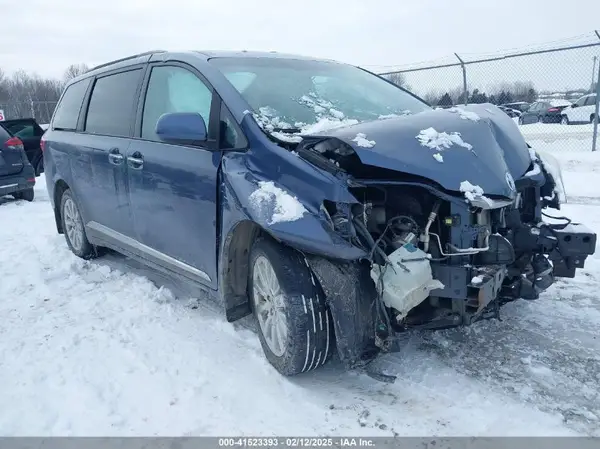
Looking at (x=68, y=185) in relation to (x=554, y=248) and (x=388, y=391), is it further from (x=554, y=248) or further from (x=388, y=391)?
(x=554, y=248)

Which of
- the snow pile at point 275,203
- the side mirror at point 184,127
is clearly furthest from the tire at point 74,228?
the snow pile at point 275,203

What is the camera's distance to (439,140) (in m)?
2.72

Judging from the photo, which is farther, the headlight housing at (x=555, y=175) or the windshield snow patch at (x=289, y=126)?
the headlight housing at (x=555, y=175)

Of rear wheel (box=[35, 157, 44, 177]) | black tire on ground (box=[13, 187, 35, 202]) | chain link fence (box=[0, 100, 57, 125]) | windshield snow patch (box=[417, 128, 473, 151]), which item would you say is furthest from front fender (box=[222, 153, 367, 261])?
chain link fence (box=[0, 100, 57, 125])

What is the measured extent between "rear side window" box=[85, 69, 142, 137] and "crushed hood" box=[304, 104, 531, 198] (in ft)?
6.68

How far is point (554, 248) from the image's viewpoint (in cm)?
306

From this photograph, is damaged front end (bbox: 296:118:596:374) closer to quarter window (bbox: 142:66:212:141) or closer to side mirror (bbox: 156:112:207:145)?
side mirror (bbox: 156:112:207:145)

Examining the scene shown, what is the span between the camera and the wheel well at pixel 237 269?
3.06 m

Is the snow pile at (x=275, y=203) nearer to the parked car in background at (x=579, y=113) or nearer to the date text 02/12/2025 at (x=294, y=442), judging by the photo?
the date text 02/12/2025 at (x=294, y=442)

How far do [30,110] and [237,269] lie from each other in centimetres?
2990

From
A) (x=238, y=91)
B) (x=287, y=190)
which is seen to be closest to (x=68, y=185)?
(x=238, y=91)

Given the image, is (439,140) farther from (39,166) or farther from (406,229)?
(39,166)

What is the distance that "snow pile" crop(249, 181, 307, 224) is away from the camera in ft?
8.56

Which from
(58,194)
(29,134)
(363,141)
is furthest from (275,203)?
(29,134)
